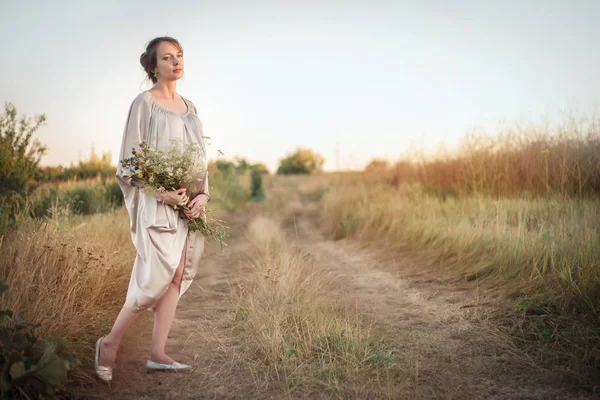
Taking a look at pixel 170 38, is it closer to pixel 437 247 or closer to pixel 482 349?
pixel 482 349

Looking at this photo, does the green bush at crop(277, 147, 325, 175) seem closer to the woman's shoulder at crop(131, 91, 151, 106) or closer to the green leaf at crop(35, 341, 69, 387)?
the woman's shoulder at crop(131, 91, 151, 106)

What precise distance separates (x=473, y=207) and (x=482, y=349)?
4.34 m

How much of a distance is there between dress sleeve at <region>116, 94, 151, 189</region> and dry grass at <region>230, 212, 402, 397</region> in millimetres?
1424

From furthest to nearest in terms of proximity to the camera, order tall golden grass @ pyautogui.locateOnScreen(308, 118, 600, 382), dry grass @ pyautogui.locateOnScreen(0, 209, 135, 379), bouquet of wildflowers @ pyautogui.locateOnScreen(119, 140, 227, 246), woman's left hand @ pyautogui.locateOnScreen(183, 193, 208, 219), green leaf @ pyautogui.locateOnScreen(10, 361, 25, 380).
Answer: tall golden grass @ pyautogui.locateOnScreen(308, 118, 600, 382) → dry grass @ pyautogui.locateOnScreen(0, 209, 135, 379) → woman's left hand @ pyautogui.locateOnScreen(183, 193, 208, 219) → bouquet of wildflowers @ pyautogui.locateOnScreen(119, 140, 227, 246) → green leaf @ pyautogui.locateOnScreen(10, 361, 25, 380)

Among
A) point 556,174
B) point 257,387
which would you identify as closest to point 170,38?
point 257,387

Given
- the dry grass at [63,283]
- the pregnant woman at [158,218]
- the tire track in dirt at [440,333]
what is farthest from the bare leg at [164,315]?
the tire track in dirt at [440,333]

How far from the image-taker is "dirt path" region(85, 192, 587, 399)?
9.06 ft

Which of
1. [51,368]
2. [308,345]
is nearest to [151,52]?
[51,368]

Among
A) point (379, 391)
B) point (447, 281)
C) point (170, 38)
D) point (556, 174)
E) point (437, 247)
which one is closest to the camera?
point (379, 391)

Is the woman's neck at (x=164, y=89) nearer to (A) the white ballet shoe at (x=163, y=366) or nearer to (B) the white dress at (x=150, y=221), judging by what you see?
(B) the white dress at (x=150, y=221)

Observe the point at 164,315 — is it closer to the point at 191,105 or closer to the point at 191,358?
the point at 191,358

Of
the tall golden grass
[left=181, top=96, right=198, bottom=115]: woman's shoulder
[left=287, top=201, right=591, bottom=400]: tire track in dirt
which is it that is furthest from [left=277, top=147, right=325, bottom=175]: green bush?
[left=181, top=96, right=198, bottom=115]: woman's shoulder

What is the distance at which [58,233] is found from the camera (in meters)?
4.29

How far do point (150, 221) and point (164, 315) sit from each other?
657mm
